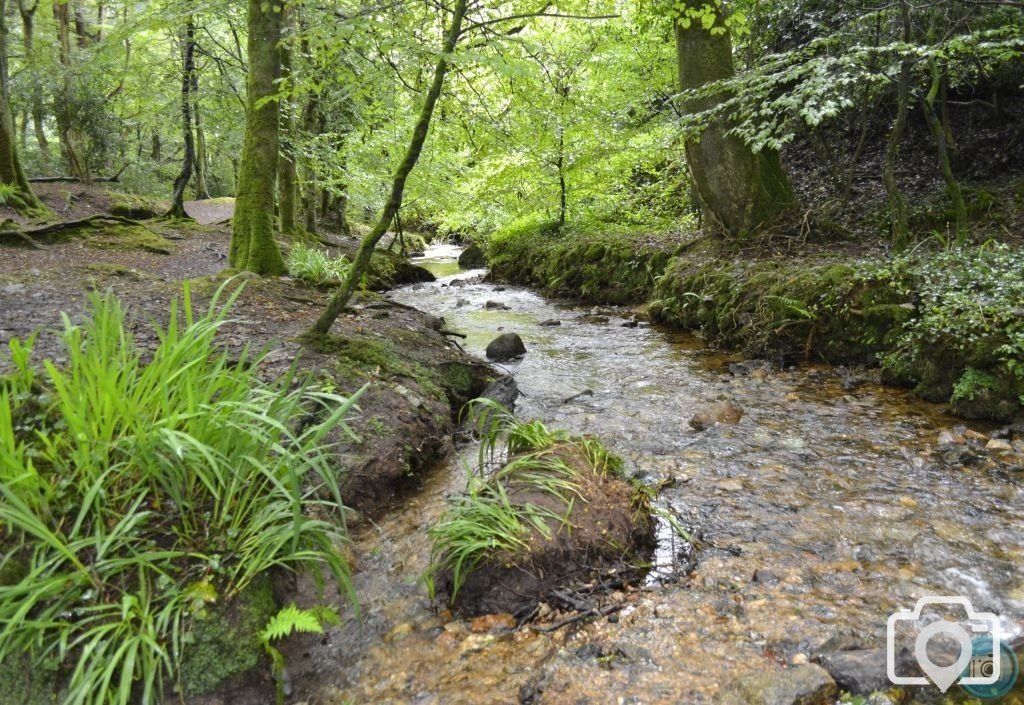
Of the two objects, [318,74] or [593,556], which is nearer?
[593,556]

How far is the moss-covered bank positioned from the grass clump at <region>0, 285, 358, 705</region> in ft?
16.9

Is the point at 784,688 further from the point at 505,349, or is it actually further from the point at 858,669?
the point at 505,349

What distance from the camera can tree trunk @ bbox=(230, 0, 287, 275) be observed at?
7.25 m

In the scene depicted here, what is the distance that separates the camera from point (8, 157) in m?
11.3

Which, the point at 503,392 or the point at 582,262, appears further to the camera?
the point at 582,262

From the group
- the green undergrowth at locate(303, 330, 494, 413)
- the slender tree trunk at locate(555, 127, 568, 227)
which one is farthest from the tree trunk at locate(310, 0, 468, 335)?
the slender tree trunk at locate(555, 127, 568, 227)

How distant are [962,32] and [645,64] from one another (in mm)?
6103

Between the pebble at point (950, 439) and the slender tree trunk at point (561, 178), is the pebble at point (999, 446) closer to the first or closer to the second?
the pebble at point (950, 439)

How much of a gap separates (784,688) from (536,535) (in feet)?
3.90

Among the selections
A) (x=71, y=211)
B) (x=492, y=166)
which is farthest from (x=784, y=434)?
(x=71, y=211)

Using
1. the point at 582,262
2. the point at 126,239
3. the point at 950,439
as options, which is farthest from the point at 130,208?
the point at 950,439

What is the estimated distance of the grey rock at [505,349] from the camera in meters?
7.76

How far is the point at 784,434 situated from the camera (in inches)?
186

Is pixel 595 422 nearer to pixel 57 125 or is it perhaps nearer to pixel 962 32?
pixel 962 32
